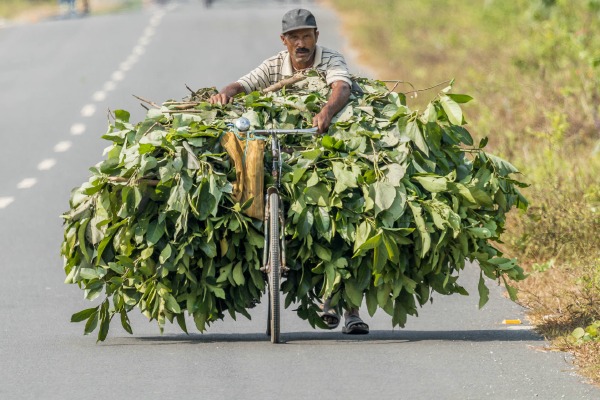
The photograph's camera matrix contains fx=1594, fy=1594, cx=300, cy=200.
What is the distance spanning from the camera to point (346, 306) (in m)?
10.6

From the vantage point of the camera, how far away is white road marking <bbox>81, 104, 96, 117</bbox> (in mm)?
25578

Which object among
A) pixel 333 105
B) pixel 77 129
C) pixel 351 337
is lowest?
pixel 351 337

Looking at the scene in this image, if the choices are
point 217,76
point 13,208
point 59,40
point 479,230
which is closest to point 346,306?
point 479,230

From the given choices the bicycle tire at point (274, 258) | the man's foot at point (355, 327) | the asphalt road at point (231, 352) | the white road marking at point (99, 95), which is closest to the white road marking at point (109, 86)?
the white road marking at point (99, 95)

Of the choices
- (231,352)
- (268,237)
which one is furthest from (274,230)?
(231,352)

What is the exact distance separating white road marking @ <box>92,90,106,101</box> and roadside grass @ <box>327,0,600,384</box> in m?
4.79

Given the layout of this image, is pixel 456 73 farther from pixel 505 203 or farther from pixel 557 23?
pixel 505 203

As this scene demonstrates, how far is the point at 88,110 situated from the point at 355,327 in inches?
622

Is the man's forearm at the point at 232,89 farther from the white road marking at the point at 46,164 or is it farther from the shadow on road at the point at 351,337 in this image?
the white road marking at the point at 46,164

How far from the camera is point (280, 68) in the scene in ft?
37.8

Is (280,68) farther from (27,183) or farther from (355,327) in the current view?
(27,183)

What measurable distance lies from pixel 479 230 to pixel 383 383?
1.71 metres

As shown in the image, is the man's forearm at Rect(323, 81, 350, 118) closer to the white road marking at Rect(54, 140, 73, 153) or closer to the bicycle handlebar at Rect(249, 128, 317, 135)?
the bicycle handlebar at Rect(249, 128, 317, 135)

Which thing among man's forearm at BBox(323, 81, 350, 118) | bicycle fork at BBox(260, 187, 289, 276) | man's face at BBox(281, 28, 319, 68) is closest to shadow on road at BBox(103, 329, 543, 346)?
bicycle fork at BBox(260, 187, 289, 276)
